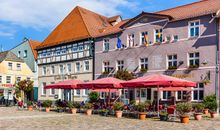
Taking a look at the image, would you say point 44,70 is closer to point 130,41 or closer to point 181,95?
point 130,41

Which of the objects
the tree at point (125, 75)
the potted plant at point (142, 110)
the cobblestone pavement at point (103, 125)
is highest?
the tree at point (125, 75)

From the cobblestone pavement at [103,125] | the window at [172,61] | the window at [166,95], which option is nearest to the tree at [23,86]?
the window at [166,95]

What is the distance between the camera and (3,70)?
174 ft

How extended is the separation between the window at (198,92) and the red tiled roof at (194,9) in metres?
6.24

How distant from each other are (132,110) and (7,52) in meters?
36.9

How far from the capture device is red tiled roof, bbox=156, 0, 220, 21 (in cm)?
2934

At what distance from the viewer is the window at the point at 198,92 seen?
95.5 feet

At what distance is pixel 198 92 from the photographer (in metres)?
29.4

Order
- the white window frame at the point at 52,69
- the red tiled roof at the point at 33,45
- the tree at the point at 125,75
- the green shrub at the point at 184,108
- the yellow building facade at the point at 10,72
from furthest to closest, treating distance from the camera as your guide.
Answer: the red tiled roof at the point at 33,45 → the yellow building facade at the point at 10,72 → the white window frame at the point at 52,69 → the tree at the point at 125,75 → the green shrub at the point at 184,108

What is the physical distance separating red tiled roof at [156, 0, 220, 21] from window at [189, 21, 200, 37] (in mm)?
694

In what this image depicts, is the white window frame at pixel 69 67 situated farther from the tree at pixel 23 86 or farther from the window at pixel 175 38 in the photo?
the window at pixel 175 38

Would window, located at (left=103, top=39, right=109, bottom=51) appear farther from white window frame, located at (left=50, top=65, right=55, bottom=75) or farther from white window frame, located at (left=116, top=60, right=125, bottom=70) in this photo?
white window frame, located at (left=50, top=65, right=55, bottom=75)

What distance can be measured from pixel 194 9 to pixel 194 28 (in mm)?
2591

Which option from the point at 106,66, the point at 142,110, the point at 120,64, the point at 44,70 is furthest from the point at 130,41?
the point at 44,70
